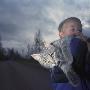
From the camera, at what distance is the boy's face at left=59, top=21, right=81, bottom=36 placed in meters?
4.48

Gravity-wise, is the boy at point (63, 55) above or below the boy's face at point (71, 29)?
below

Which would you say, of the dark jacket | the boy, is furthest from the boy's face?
the dark jacket

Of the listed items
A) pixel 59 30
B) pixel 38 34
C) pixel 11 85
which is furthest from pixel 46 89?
pixel 38 34

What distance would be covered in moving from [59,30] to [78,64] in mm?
609

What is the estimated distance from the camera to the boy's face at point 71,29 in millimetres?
4477

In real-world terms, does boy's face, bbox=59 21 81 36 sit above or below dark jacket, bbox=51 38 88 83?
above

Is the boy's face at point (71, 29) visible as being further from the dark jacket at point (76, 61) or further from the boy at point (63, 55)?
the dark jacket at point (76, 61)

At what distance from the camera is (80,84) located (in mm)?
4309

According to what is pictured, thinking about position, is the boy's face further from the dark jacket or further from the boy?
the dark jacket

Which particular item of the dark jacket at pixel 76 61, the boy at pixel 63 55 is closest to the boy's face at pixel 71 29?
the boy at pixel 63 55

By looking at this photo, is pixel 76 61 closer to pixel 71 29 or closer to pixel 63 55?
pixel 63 55

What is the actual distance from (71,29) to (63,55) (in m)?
0.36

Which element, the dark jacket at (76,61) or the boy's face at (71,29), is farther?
the boy's face at (71,29)

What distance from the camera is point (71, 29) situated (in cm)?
452
